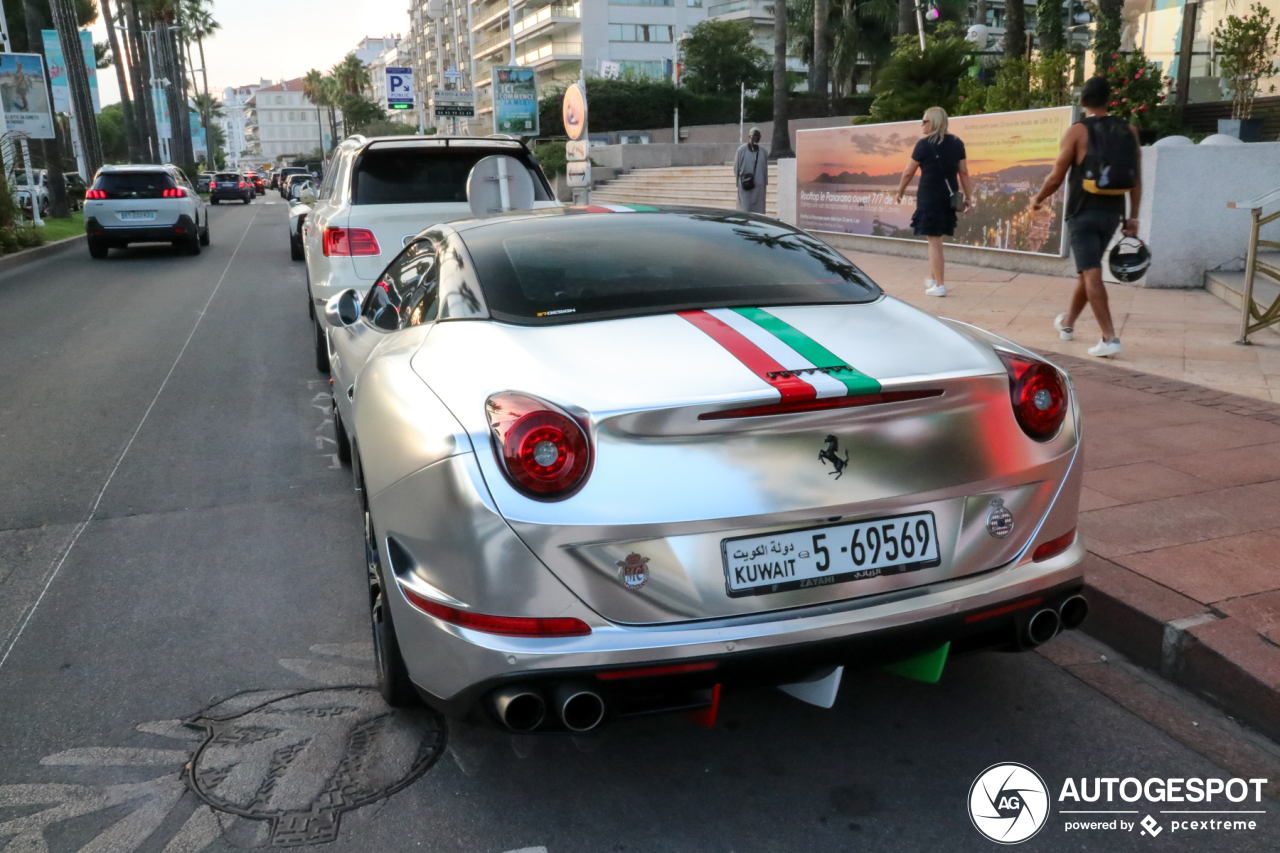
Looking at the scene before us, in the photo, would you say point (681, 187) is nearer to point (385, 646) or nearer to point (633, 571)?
point (385, 646)

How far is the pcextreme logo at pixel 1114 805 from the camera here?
264 centimetres

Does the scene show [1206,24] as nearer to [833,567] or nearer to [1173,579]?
[1173,579]

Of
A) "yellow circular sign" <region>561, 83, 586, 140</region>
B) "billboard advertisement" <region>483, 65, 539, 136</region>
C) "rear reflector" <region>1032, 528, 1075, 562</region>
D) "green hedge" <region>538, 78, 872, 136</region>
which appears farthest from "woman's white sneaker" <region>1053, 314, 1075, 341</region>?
"green hedge" <region>538, 78, 872, 136</region>

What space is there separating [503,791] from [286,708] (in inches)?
32.9

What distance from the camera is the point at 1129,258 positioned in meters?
7.55

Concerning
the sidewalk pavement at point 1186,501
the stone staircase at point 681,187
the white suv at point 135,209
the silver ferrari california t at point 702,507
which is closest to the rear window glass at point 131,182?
the white suv at point 135,209

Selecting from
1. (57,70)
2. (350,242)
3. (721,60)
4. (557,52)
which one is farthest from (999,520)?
(557,52)

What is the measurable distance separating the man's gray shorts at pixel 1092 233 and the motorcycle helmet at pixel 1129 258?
99 millimetres

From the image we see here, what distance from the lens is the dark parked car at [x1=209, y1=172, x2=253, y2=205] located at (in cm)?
4909

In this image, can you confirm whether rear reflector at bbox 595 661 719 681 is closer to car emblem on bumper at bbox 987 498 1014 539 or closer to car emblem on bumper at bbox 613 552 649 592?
car emblem on bumper at bbox 613 552 649 592

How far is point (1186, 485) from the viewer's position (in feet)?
15.8

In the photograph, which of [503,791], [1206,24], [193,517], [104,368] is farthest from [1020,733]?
[1206,24]

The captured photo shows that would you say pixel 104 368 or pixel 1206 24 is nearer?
pixel 104 368

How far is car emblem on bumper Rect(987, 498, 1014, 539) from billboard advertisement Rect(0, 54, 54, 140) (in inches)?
1080
